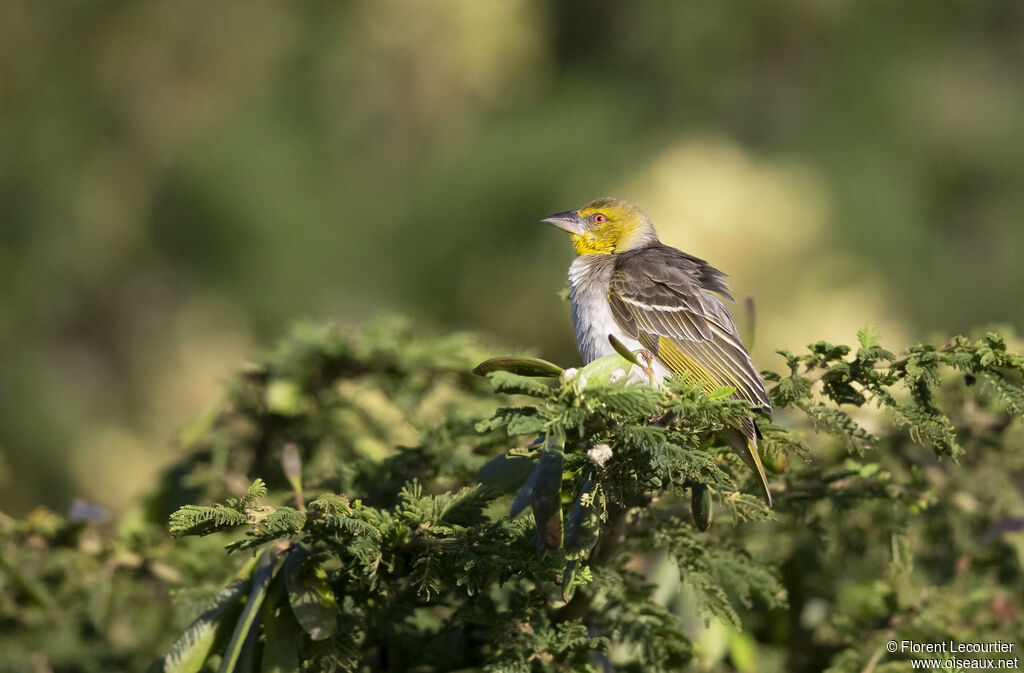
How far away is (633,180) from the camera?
717 cm

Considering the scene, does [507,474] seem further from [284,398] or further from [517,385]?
[284,398]

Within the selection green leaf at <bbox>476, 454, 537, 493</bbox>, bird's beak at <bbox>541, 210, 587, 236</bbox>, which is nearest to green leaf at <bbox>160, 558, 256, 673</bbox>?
green leaf at <bbox>476, 454, 537, 493</bbox>

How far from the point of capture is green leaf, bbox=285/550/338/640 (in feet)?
5.58

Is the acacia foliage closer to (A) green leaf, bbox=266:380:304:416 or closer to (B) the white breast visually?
(A) green leaf, bbox=266:380:304:416

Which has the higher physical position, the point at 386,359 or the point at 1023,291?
the point at 1023,291

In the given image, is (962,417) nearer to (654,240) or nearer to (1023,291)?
(654,240)

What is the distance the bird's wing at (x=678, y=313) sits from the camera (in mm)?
2576

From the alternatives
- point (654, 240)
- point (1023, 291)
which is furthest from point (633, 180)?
point (1023, 291)

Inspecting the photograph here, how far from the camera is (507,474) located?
1.89 m

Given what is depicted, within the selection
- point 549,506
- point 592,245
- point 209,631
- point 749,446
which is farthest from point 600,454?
point 592,245

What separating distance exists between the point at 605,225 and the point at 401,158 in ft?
27.3

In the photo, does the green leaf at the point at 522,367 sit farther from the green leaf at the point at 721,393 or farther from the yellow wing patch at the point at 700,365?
the yellow wing patch at the point at 700,365

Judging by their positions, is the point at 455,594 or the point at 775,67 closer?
the point at 455,594

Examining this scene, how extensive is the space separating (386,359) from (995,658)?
182 cm
